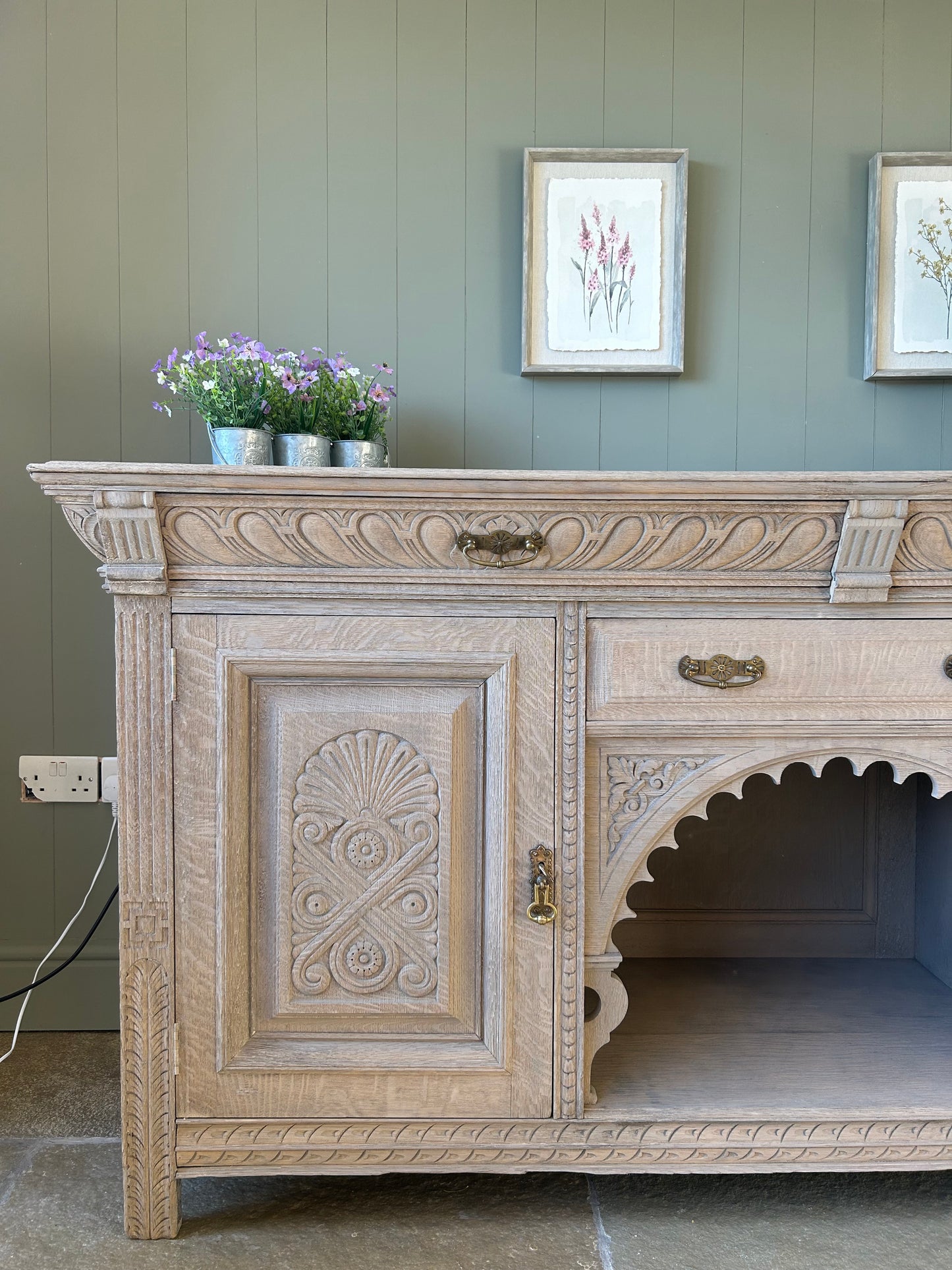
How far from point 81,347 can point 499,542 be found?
1097 millimetres

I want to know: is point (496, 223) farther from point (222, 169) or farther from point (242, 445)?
point (242, 445)

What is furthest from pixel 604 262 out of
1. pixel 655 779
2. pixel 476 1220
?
Result: pixel 476 1220

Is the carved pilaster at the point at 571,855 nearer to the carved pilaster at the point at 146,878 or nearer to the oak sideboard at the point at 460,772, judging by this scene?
the oak sideboard at the point at 460,772

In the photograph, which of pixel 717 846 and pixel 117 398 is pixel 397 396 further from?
pixel 717 846

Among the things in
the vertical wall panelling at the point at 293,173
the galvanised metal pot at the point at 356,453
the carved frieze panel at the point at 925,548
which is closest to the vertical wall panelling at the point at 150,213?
the vertical wall panelling at the point at 293,173

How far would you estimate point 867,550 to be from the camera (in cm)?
111

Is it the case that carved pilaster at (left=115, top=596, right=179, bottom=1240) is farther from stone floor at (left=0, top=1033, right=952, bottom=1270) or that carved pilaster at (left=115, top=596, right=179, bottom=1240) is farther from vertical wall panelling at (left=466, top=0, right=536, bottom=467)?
vertical wall panelling at (left=466, top=0, right=536, bottom=467)

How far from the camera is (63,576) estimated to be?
1.69 meters

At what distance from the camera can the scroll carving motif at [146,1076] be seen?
1.12 metres

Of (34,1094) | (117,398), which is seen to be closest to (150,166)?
(117,398)

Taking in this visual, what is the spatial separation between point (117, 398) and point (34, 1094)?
51.7 inches

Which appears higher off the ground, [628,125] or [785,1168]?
[628,125]

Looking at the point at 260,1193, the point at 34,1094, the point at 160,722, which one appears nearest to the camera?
the point at 160,722

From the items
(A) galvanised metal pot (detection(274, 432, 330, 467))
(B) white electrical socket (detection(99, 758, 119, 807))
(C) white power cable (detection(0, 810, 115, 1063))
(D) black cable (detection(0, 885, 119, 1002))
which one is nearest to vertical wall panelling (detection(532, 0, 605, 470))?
(A) galvanised metal pot (detection(274, 432, 330, 467))
